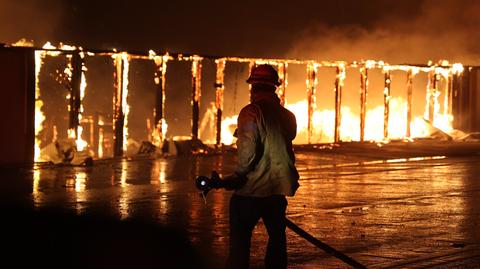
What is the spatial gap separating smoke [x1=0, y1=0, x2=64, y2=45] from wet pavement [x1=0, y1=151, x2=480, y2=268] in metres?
9.79

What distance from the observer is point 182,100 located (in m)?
35.5

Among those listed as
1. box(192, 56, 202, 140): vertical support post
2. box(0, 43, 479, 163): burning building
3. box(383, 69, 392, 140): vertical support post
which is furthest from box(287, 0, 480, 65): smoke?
box(192, 56, 202, 140): vertical support post

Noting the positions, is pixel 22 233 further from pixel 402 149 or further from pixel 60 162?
pixel 402 149

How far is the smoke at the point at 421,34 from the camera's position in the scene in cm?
3369

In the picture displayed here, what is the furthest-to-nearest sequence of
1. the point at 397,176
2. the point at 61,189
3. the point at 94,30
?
the point at 94,30 → the point at 397,176 → the point at 61,189

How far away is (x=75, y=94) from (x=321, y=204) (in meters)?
8.23

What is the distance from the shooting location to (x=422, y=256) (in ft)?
30.6

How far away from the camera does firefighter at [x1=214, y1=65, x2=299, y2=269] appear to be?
7.15m

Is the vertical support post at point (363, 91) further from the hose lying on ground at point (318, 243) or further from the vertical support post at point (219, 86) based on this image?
the hose lying on ground at point (318, 243)

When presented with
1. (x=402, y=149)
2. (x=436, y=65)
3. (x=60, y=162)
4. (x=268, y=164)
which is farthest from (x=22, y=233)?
(x=436, y=65)

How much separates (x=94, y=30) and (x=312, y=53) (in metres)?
7.66

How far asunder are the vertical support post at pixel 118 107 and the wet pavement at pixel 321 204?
0.64 m

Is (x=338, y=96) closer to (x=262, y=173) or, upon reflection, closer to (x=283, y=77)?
(x=283, y=77)

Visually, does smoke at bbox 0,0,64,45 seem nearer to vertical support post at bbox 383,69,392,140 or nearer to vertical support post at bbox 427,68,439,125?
vertical support post at bbox 383,69,392,140
